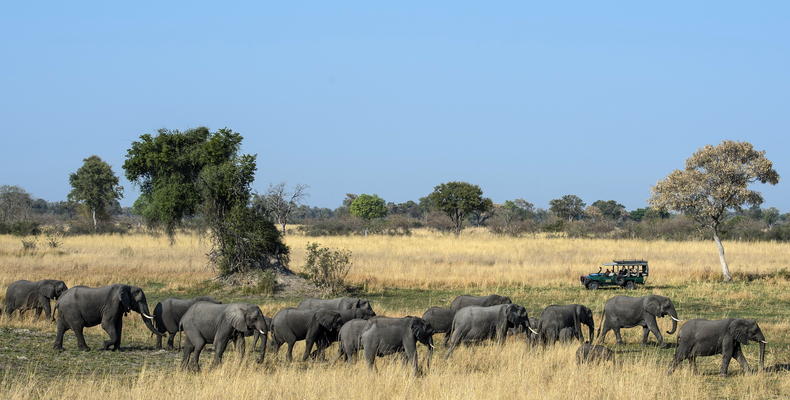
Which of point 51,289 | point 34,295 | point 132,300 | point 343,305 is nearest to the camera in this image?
point 132,300

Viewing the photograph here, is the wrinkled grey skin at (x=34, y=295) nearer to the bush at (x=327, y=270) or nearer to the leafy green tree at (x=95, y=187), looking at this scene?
the bush at (x=327, y=270)

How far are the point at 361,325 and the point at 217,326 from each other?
2601mm

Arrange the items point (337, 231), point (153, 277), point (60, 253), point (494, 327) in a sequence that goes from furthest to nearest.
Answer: point (337, 231) → point (60, 253) → point (153, 277) → point (494, 327)

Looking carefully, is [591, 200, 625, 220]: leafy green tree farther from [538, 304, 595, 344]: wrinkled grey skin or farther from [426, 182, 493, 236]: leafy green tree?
[538, 304, 595, 344]: wrinkled grey skin

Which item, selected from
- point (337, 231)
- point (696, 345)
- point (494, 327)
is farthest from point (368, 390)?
point (337, 231)

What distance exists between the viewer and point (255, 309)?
16109mm

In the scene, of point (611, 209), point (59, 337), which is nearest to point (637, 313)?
point (59, 337)

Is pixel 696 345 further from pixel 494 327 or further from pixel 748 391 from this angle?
pixel 494 327

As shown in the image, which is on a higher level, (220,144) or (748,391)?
(220,144)

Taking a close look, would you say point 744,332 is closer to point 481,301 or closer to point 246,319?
point 481,301

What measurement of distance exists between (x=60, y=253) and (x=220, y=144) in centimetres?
1395

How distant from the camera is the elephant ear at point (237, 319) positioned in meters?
16.0

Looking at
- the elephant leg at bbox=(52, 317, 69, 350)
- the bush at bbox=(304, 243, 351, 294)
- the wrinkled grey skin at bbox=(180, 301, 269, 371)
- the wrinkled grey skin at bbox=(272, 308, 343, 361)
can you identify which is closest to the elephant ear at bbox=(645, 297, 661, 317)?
the wrinkled grey skin at bbox=(272, 308, 343, 361)

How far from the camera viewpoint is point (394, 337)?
1559 cm
